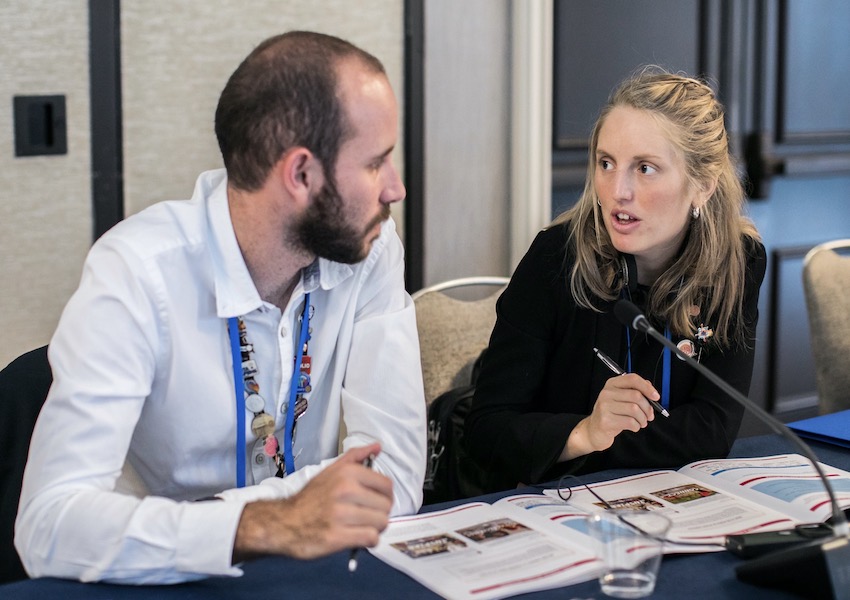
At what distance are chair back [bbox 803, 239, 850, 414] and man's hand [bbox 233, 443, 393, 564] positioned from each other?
1.62 m

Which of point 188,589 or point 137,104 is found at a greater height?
point 137,104

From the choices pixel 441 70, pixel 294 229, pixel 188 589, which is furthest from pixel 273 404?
pixel 441 70

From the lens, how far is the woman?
81.0 inches

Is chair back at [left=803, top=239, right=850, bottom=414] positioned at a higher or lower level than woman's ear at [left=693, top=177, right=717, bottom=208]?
lower

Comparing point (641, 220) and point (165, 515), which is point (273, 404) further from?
point (641, 220)

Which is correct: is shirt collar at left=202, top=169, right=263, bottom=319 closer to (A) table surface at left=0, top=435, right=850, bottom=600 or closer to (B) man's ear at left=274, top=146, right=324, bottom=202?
(B) man's ear at left=274, top=146, right=324, bottom=202

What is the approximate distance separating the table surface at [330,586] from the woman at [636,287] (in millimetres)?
635

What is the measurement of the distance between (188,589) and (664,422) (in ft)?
3.22

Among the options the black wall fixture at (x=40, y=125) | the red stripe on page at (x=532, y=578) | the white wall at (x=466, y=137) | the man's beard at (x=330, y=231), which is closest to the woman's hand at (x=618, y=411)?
the red stripe on page at (x=532, y=578)

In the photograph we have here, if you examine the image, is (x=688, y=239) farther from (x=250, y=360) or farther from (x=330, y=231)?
(x=250, y=360)

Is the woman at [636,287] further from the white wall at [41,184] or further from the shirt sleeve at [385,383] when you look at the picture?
the white wall at [41,184]

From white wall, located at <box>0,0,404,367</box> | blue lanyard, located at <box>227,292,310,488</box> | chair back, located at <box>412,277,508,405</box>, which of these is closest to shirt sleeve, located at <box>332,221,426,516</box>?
blue lanyard, located at <box>227,292,310,488</box>

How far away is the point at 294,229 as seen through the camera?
63.9 inches

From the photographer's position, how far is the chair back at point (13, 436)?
64.9 inches
